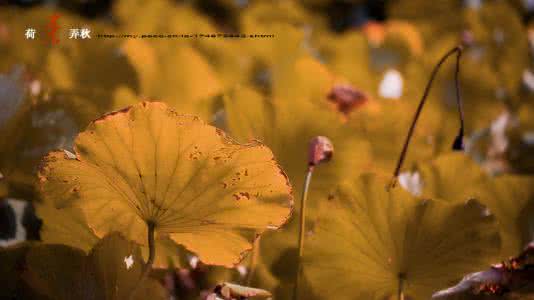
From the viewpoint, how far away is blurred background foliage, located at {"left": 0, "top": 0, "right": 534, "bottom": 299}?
452 millimetres

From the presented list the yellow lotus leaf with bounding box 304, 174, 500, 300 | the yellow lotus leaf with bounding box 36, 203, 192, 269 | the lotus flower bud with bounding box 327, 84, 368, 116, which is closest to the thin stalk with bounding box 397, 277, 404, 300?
the yellow lotus leaf with bounding box 304, 174, 500, 300

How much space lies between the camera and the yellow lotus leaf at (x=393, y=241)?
1.25ft

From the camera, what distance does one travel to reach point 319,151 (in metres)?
0.39

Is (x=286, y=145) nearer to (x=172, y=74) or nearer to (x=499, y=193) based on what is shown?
(x=499, y=193)

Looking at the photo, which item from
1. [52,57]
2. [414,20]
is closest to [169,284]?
[52,57]

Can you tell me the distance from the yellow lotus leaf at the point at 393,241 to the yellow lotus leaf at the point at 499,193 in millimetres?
→ 76

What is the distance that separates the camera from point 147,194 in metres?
0.34

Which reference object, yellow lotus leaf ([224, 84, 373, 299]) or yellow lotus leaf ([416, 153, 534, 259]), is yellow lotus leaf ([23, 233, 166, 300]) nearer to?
yellow lotus leaf ([224, 84, 373, 299])

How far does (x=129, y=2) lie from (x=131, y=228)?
2.77ft

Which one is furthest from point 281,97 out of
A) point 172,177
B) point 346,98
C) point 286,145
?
point 172,177

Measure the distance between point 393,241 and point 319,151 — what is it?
72 millimetres

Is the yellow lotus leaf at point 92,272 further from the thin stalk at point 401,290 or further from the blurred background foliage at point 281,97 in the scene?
the thin stalk at point 401,290

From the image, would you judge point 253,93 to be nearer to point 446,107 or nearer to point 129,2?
point 446,107

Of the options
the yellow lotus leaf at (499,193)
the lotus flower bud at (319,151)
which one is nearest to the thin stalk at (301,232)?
the lotus flower bud at (319,151)
